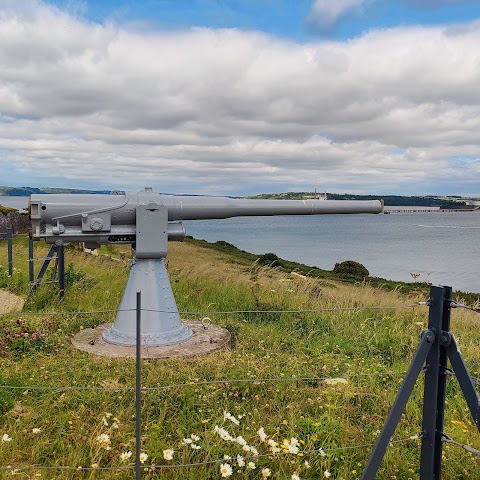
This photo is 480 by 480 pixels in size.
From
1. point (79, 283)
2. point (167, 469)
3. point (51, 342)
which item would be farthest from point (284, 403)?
point (79, 283)

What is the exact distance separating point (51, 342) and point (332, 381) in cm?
294

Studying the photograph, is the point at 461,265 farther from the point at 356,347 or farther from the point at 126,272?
the point at 356,347

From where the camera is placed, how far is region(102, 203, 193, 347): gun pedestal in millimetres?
5508

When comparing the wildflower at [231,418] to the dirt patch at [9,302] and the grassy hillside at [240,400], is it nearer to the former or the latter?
the grassy hillside at [240,400]

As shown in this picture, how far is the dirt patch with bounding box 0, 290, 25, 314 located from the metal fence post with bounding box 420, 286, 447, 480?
6292mm

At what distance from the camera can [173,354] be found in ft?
17.1

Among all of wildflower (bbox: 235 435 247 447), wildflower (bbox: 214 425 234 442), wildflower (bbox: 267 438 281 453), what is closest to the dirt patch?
wildflower (bbox: 214 425 234 442)

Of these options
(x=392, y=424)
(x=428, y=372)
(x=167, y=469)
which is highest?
(x=428, y=372)

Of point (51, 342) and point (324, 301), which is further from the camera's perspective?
point (324, 301)

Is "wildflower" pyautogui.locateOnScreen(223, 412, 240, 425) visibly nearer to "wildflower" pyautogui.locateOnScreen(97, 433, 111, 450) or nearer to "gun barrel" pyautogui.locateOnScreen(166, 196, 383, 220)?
"wildflower" pyautogui.locateOnScreen(97, 433, 111, 450)

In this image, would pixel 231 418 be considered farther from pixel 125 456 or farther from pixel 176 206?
pixel 176 206

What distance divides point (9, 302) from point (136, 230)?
13.5ft

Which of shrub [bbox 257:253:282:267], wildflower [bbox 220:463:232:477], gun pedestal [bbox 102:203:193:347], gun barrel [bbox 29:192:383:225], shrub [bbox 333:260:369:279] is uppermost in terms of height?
gun barrel [bbox 29:192:383:225]

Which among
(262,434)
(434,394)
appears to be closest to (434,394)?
(434,394)
